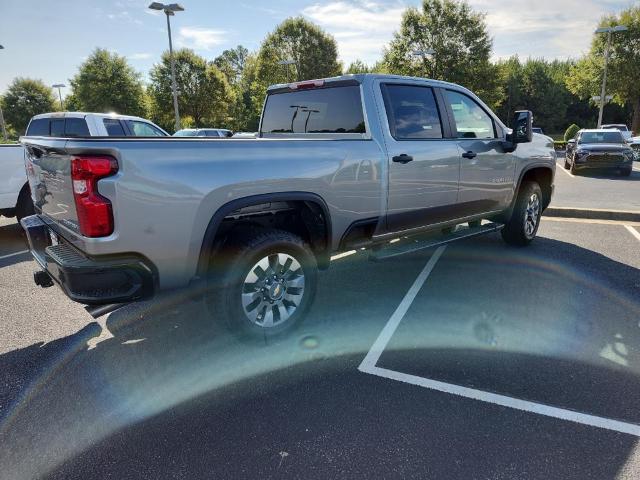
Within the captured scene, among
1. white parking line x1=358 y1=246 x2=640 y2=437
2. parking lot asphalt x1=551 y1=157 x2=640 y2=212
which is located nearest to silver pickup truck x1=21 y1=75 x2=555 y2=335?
white parking line x1=358 y1=246 x2=640 y2=437

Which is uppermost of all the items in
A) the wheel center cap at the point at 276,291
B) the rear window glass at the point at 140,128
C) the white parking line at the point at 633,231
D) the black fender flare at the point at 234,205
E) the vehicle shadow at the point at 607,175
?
the rear window glass at the point at 140,128

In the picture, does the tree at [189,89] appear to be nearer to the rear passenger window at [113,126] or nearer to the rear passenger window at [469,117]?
the rear passenger window at [113,126]

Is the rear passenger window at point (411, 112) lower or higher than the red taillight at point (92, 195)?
higher

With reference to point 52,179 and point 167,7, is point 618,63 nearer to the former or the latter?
point 167,7

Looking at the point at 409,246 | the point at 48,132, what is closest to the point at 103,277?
the point at 409,246

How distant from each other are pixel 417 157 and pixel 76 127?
7.53 meters

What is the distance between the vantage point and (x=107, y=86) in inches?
1485

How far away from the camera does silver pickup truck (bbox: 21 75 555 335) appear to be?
108 inches

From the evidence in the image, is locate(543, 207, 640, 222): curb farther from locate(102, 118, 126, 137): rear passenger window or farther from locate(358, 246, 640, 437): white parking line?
locate(102, 118, 126, 137): rear passenger window

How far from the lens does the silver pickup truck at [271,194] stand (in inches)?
108

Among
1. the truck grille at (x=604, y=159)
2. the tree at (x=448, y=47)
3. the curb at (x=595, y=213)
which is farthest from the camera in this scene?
the tree at (x=448, y=47)

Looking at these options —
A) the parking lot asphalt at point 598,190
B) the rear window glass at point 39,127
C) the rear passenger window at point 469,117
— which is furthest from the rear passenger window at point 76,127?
the parking lot asphalt at point 598,190

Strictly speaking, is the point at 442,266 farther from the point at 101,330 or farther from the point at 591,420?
the point at 101,330

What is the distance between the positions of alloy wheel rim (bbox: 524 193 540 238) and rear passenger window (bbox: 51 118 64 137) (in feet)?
28.5
